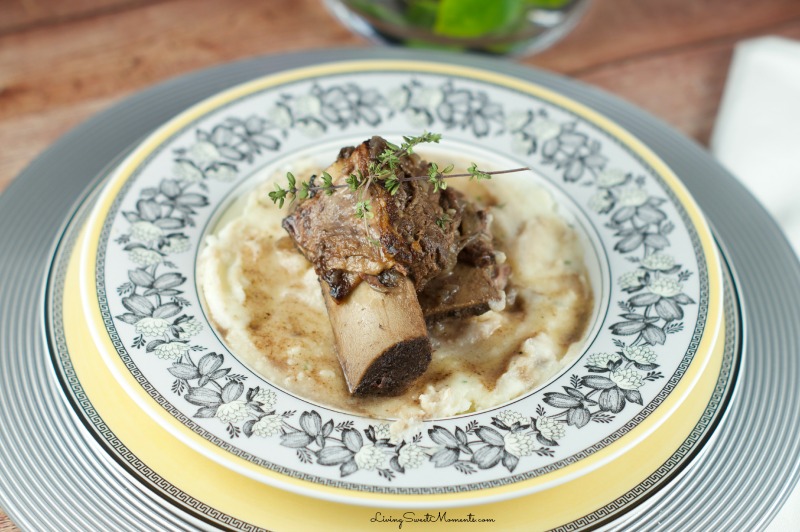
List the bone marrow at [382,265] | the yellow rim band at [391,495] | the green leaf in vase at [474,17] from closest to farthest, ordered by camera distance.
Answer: the yellow rim band at [391,495]
the bone marrow at [382,265]
the green leaf in vase at [474,17]

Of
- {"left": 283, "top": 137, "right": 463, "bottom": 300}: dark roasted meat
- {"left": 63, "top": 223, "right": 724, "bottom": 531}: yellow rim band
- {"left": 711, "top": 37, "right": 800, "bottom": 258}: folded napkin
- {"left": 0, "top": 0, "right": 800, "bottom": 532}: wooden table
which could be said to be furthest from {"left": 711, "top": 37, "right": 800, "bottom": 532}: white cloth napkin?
{"left": 283, "top": 137, "right": 463, "bottom": 300}: dark roasted meat

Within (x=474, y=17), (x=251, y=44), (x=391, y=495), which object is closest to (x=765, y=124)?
(x=474, y=17)

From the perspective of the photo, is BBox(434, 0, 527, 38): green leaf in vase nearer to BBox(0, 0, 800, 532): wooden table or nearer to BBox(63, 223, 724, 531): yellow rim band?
BBox(0, 0, 800, 532): wooden table

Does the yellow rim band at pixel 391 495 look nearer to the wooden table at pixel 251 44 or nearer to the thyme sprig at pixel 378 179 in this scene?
the thyme sprig at pixel 378 179

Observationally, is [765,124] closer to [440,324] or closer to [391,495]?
[440,324]

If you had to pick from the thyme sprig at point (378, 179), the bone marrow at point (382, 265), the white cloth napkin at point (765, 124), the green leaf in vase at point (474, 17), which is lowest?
the bone marrow at point (382, 265)

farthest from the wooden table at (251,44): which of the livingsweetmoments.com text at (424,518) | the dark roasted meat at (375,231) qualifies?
the livingsweetmoments.com text at (424,518)

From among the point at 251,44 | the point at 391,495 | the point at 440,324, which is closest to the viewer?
the point at 391,495
